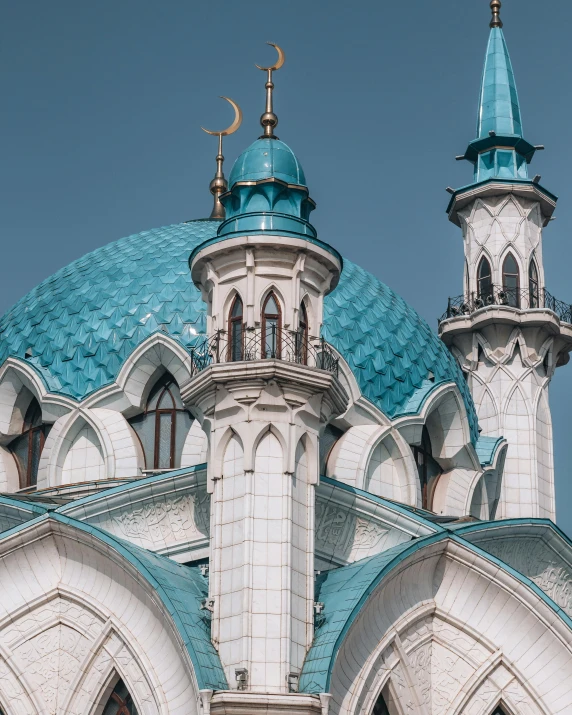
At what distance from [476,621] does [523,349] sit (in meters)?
8.27

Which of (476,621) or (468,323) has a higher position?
(468,323)

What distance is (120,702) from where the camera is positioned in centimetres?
1705

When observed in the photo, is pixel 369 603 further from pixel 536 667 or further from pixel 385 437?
pixel 385 437

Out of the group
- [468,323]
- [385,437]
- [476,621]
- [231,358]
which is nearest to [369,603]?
[476,621]

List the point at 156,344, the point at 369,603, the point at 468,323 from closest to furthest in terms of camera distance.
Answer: the point at 369,603, the point at 156,344, the point at 468,323

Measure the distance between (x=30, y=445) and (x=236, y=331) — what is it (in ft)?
16.5

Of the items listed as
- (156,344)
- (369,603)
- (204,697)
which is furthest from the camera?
(156,344)

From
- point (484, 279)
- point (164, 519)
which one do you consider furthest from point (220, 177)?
point (164, 519)

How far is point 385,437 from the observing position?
835 inches

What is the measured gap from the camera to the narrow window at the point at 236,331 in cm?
1745

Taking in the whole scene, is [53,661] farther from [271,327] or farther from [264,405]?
[271,327]

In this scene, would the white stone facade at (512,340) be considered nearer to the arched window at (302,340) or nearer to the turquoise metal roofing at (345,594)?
the turquoise metal roofing at (345,594)

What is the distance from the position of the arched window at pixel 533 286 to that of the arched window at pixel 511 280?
180mm

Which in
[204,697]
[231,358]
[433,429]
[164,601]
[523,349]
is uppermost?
[523,349]
